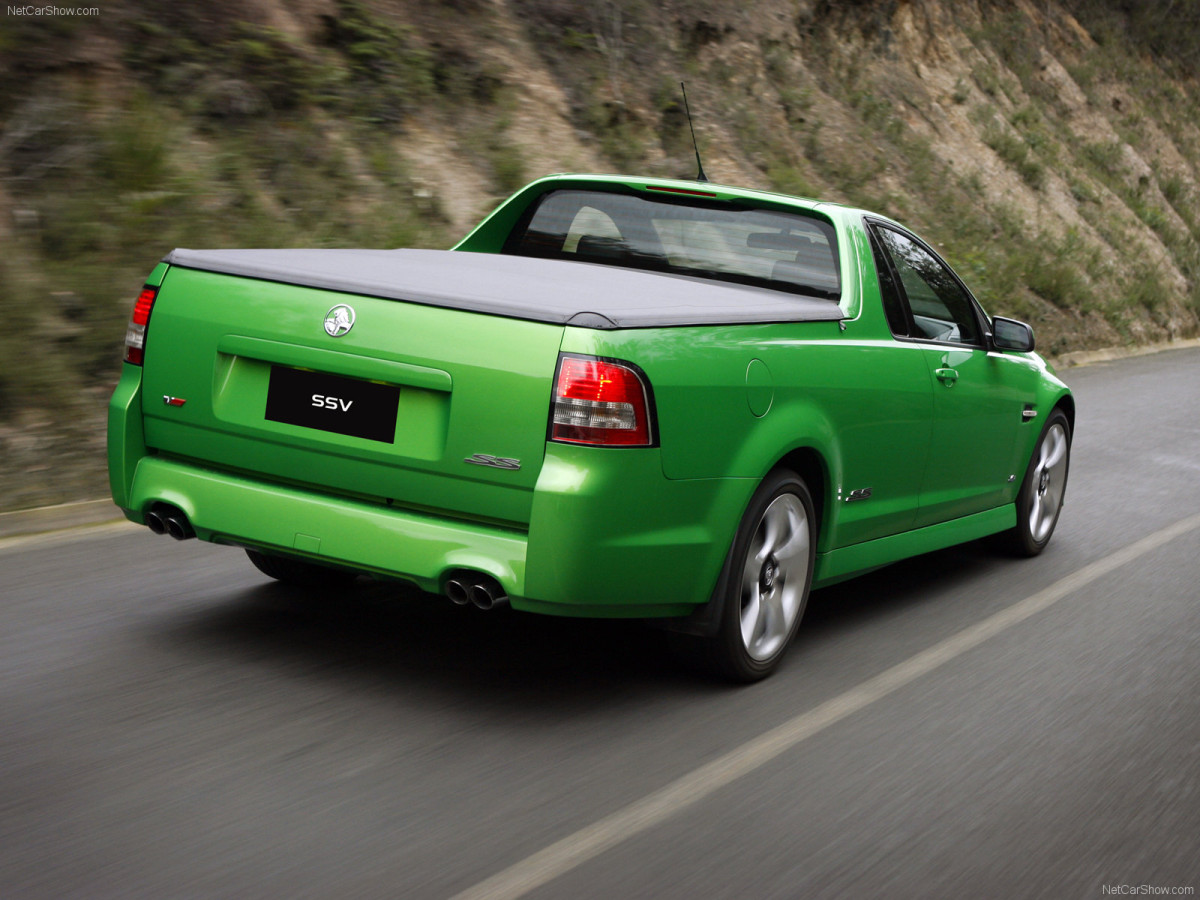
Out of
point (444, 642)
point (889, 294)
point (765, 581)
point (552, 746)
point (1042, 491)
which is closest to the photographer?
point (552, 746)

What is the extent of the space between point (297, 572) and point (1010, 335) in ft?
11.4

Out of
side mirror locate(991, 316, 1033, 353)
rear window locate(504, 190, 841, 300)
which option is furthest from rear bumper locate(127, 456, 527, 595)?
side mirror locate(991, 316, 1033, 353)

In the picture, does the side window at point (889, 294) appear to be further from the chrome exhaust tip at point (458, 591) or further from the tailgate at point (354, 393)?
the chrome exhaust tip at point (458, 591)

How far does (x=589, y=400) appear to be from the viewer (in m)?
4.27

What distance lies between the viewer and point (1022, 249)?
2370 centimetres

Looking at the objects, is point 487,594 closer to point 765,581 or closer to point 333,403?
point 333,403

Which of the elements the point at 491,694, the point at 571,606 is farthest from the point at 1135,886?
the point at 491,694

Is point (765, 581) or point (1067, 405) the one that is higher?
point (1067, 405)

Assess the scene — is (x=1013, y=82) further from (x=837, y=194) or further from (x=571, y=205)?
(x=571, y=205)

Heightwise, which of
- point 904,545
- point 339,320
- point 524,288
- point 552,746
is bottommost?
point 552,746

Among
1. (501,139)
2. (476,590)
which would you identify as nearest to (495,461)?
(476,590)

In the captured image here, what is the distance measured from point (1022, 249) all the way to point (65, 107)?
56.1 feet

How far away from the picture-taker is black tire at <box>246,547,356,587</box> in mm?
5867

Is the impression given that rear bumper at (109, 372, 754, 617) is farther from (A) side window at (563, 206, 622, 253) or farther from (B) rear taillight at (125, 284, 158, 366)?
(A) side window at (563, 206, 622, 253)
